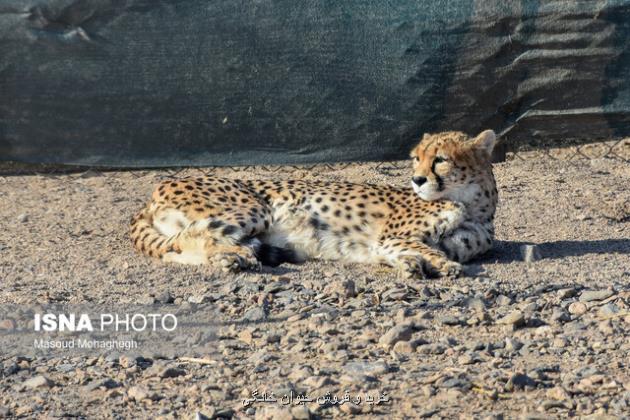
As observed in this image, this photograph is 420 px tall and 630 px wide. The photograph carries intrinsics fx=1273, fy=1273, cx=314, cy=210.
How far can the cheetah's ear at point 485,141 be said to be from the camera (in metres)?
6.25

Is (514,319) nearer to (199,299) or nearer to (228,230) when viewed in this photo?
(199,299)

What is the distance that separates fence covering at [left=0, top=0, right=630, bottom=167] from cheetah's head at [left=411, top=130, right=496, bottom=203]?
5.01ft

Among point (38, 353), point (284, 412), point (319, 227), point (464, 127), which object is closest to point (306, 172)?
point (464, 127)

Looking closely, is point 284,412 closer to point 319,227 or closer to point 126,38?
point 319,227

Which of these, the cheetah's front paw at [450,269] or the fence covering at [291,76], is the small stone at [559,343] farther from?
the fence covering at [291,76]

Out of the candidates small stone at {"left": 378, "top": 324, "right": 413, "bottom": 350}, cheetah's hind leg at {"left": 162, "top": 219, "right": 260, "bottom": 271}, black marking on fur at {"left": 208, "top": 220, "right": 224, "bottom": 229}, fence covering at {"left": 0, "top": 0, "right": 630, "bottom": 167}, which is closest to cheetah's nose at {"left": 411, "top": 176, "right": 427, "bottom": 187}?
cheetah's hind leg at {"left": 162, "top": 219, "right": 260, "bottom": 271}

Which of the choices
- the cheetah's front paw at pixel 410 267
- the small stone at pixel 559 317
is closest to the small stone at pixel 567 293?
the small stone at pixel 559 317

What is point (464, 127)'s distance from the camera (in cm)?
784

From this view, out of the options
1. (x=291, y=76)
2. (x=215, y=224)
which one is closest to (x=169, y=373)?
(x=215, y=224)

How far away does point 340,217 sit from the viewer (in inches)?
250

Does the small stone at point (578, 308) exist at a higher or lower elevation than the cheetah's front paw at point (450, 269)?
higher

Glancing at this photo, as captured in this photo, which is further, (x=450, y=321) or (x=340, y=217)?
(x=340, y=217)

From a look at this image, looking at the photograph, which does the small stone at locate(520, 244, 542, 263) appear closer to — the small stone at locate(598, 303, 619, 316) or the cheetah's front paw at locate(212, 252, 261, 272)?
the small stone at locate(598, 303, 619, 316)

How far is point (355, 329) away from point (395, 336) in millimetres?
229
